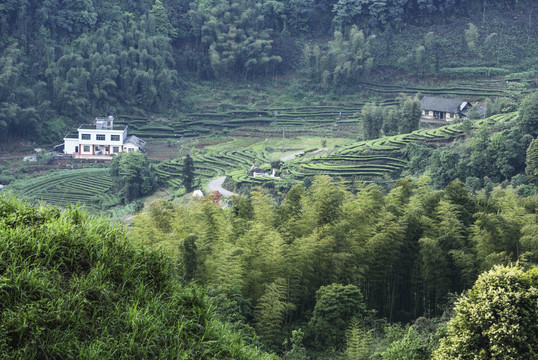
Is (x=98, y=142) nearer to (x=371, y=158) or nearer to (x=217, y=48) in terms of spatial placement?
(x=217, y=48)

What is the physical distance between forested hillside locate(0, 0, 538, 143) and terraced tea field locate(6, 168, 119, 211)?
6.08 m

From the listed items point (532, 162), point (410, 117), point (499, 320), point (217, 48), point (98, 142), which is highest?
point (217, 48)

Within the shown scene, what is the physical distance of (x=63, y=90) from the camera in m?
38.7

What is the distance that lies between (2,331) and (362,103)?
137 feet

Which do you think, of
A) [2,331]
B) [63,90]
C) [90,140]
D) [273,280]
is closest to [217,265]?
[273,280]

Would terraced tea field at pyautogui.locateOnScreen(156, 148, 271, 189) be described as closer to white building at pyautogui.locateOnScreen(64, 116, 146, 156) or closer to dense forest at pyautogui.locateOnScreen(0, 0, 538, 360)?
dense forest at pyautogui.locateOnScreen(0, 0, 538, 360)

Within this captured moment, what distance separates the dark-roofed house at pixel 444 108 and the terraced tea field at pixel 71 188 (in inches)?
825

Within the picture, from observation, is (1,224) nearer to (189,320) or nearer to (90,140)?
A: (189,320)

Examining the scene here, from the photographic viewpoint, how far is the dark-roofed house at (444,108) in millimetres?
38500

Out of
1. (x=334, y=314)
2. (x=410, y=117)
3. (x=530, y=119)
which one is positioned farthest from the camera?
(x=410, y=117)

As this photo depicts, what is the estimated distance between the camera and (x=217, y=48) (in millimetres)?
48281

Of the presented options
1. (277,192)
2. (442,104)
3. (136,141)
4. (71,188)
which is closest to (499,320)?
(277,192)

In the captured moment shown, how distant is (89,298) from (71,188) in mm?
27438

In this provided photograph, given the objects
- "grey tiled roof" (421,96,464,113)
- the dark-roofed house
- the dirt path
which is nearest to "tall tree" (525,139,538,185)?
the dirt path
